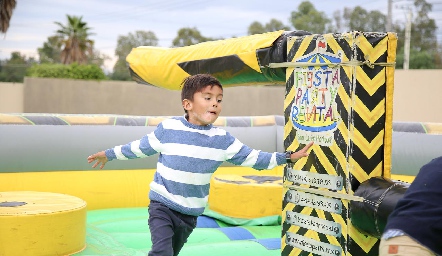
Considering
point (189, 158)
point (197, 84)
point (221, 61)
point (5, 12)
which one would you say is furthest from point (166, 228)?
point (5, 12)

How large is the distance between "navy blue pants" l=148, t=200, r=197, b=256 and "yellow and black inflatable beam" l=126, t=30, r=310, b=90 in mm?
1164

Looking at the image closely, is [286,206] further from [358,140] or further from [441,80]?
[441,80]

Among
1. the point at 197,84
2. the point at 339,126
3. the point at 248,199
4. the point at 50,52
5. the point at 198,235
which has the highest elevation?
the point at 50,52

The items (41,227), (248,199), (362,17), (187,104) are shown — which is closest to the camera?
(187,104)

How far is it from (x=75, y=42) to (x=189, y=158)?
98.7 feet

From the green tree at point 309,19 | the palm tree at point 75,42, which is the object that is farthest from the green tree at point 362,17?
the palm tree at point 75,42

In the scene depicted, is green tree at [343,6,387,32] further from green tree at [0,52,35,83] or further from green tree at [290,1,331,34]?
green tree at [0,52,35,83]

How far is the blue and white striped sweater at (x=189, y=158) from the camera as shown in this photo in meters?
3.26

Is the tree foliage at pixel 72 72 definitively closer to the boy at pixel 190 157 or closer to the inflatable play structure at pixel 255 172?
the inflatable play structure at pixel 255 172

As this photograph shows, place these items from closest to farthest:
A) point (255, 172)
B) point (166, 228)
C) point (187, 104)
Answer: point (166, 228)
point (187, 104)
point (255, 172)

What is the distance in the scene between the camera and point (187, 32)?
38.1 m

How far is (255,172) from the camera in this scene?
712 cm

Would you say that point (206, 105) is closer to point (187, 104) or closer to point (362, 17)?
point (187, 104)

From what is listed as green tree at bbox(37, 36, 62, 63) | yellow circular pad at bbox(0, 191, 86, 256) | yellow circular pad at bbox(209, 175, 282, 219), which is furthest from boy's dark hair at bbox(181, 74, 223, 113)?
green tree at bbox(37, 36, 62, 63)
